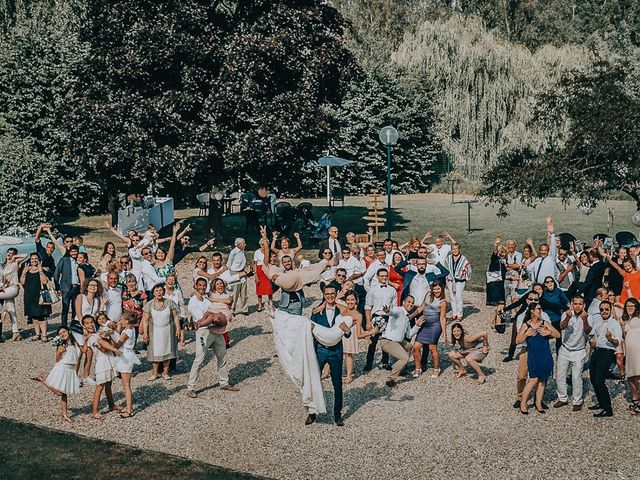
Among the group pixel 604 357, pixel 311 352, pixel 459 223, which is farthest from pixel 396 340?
pixel 459 223

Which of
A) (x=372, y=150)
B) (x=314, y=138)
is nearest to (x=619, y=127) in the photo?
(x=314, y=138)

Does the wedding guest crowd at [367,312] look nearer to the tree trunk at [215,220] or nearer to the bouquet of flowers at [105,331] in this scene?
the bouquet of flowers at [105,331]

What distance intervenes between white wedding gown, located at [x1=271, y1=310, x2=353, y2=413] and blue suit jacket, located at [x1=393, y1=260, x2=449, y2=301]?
362 centimetres

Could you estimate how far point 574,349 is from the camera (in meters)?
12.5

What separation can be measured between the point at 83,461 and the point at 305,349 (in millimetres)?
3312

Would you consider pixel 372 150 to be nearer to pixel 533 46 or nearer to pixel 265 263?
pixel 533 46

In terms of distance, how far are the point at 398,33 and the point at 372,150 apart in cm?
2199

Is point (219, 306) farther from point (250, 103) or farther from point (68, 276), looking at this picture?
point (250, 103)

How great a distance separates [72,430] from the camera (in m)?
12.2

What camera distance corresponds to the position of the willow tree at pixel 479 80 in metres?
45.8

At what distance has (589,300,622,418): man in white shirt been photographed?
40.0 feet

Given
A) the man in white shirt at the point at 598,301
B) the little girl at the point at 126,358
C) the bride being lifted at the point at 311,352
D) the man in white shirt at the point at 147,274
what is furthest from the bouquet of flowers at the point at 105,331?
the man in white shirt at the point at 598,301

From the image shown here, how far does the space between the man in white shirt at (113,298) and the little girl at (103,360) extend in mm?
2249

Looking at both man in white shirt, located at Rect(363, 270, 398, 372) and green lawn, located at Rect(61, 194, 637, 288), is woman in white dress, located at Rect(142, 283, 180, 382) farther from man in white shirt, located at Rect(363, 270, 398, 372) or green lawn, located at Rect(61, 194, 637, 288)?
green lawn, located at Rect(61, 194, 637, 288)
